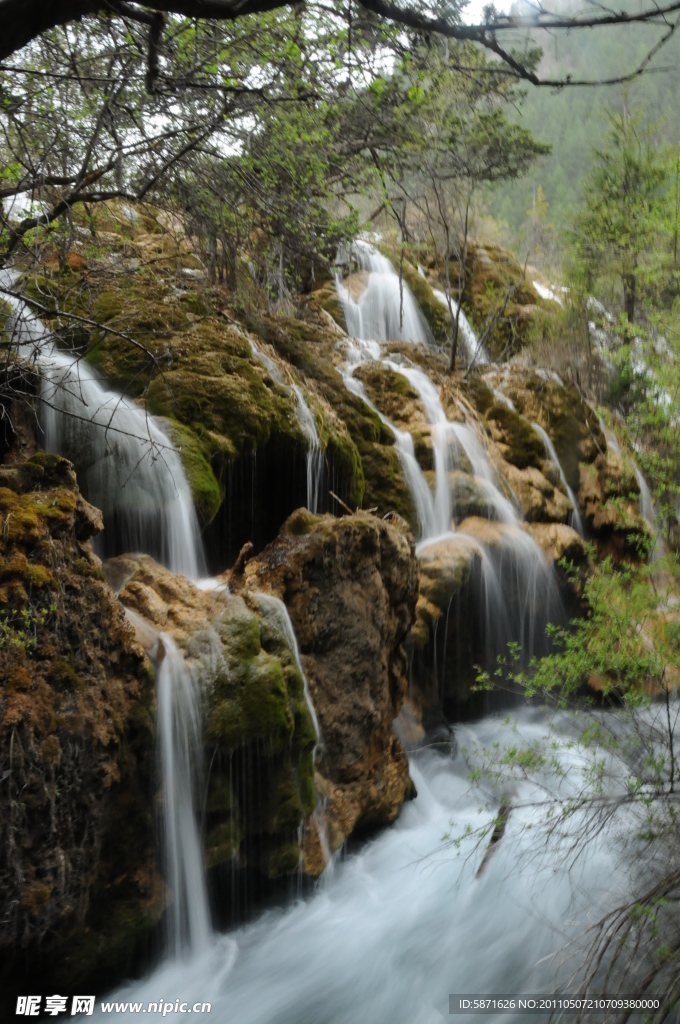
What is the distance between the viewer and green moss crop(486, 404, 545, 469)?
11.8 meters

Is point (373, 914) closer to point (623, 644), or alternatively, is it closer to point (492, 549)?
point (623, 644)

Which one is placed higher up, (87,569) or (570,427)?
(570,427)

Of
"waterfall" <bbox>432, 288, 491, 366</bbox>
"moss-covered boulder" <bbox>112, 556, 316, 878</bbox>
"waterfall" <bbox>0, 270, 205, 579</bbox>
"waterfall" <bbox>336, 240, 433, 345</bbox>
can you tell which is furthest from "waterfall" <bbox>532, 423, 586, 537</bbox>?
"moss-covered boulder" <bbox>112, 556, 316, 878</bbox>

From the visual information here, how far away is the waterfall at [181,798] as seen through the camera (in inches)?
181

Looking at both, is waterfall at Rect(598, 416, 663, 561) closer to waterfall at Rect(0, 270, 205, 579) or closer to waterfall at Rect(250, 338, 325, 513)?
waterfall at Rect(250, 338, 325, 513)

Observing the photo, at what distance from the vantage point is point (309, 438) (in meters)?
7.57

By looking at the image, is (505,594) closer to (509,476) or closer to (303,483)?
(509,476)

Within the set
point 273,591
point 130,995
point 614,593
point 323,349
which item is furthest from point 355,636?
point 323,349

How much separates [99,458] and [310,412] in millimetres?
2606

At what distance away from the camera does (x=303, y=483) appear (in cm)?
766

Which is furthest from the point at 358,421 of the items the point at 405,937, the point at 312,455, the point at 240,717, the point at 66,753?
the point at 66,753

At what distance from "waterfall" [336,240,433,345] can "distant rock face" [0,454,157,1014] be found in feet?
32.1

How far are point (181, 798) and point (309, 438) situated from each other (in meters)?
3.92

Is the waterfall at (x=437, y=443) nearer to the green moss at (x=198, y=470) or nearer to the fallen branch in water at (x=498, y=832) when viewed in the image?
the green moss at (x=198, y=470)
